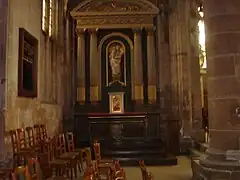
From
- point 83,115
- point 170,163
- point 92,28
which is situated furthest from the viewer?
point 92,28

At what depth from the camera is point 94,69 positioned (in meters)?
13.7

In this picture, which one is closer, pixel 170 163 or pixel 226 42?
pixel 226 42

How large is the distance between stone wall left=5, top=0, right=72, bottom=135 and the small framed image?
6.11 feet

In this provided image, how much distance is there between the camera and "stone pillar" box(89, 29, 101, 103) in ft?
44.9

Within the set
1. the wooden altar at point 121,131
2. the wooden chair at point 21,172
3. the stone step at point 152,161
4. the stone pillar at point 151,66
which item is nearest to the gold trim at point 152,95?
the stone pillar at point 151,66

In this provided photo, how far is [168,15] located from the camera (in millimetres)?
13906

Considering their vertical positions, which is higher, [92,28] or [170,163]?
[92,28]

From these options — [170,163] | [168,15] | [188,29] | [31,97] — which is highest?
[168,15]

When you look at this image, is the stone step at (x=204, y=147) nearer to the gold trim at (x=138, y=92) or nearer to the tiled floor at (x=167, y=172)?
the tiled floor at (x=167, y=172)

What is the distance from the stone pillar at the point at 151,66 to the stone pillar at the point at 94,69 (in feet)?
7.30

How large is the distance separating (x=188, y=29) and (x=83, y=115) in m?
5.17

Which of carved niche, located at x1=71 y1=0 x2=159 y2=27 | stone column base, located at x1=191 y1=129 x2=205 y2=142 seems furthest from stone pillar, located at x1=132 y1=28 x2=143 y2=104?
stone column base, located at x1=191 y1=129 x2=205 y2=142

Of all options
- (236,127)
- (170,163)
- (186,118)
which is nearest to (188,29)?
(186,118)

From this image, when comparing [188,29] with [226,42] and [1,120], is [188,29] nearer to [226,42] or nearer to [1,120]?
[226,42]
